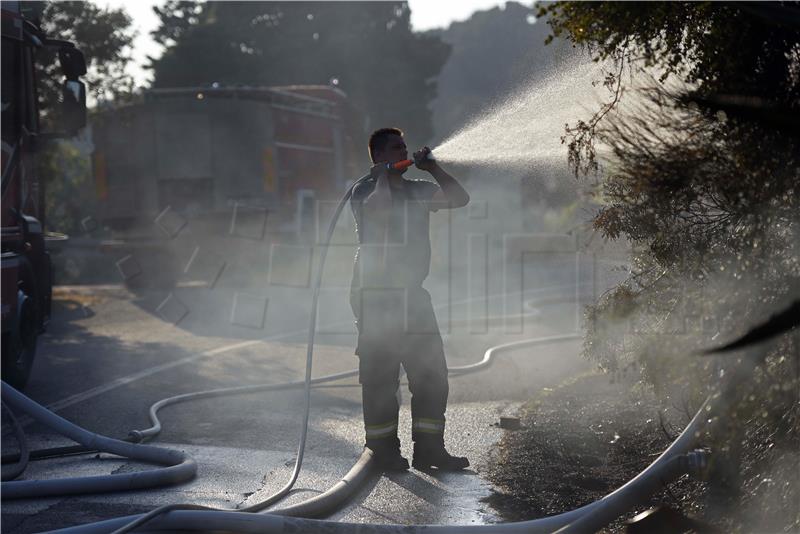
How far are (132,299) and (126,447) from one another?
36.4 feet

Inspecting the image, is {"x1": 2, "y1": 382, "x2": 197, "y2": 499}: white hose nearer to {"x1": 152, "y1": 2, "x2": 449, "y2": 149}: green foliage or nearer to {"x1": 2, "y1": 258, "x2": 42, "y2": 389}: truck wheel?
{"x1": 2, "y1": 258, "x2": 42, "y2": 389}: truck wheel

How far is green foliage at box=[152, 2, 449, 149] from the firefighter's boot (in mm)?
38075

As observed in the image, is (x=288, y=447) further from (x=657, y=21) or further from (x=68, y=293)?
(x=68, y=293)

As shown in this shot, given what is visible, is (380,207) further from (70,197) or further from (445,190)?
(70,197)

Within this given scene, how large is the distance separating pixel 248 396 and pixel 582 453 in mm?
3163

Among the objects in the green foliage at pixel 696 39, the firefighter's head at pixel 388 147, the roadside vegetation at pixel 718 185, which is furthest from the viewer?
the firefighter's head at pixel 388 147

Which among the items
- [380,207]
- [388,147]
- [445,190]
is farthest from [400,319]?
[388,147]

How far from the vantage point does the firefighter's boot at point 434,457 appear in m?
5.62

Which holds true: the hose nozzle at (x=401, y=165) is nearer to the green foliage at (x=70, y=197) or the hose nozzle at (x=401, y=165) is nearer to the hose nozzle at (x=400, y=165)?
the hose nozzle at (x=400, y=165)

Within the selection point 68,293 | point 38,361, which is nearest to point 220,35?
point 68,293

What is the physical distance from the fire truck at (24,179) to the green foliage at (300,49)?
33.7 metres

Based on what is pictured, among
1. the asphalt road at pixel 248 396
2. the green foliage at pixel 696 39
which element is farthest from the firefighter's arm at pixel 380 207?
the green foliage at pixel 696 39

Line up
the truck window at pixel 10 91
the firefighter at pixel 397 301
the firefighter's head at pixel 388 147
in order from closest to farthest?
the firefighter at pixel 397 301 < the firefighter's head at pixel 388 147 < the truck window at pixel 10 91

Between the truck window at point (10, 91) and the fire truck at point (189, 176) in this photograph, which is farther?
the fire truck at point (189, 176)
